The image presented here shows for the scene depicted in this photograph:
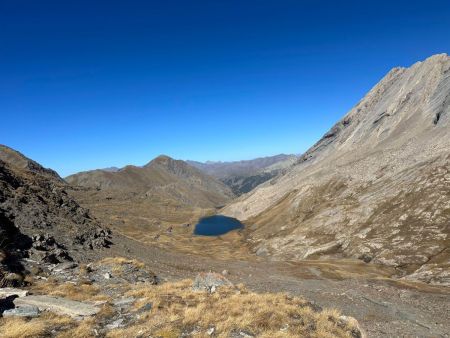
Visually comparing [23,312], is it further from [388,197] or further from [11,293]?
[388,197]

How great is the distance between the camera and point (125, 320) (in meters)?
18.6

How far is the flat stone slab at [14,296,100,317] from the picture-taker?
746 inches

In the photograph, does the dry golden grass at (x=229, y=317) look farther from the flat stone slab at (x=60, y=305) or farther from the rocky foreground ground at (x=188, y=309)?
the flat stone slab at (x=60, y=305)

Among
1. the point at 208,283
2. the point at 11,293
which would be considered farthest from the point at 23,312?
the point at 208,283

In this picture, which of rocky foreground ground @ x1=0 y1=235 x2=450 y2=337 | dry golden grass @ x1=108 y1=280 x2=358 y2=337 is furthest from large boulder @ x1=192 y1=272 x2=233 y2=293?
dry golden grass @ x1=108 y1=280 x2=358 y2=337

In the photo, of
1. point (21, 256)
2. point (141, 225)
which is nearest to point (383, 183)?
point (21, 256)

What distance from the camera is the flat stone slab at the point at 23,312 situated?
1761 cm

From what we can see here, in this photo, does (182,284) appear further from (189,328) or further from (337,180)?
(337,180)

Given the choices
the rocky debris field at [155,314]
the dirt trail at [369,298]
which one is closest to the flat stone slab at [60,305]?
the rocky debris field at [155,314]

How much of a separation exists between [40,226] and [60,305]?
994 inches

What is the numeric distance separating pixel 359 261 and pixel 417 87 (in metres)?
131

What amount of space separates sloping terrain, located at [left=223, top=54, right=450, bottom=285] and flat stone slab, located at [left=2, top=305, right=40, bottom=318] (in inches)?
2454

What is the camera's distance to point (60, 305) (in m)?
19.7

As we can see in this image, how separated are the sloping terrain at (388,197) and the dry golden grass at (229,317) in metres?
51.0
